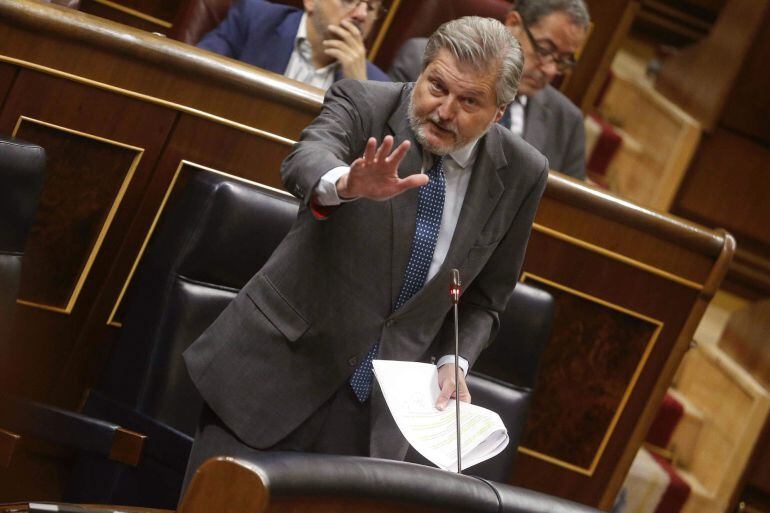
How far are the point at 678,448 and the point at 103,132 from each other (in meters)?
0.94

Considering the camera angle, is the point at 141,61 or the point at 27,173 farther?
the point at 141,61

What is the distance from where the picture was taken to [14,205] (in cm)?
77

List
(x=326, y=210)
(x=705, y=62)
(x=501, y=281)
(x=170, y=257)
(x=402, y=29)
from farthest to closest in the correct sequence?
(x=705, y=62) → (x=402, y=29) → (x=170, y=257) → (x=501, y=281) → (x=326, y=210)

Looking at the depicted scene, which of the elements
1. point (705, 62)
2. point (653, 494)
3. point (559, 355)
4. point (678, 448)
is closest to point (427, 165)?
point (559, 355)

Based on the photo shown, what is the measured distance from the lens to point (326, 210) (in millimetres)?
635

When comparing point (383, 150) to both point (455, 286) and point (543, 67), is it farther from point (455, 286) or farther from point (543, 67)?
point (543, 67)

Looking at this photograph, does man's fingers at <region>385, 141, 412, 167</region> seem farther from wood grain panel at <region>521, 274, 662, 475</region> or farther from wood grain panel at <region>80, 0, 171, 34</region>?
wood grain panel at <region>80, 0, 171, 34</region>

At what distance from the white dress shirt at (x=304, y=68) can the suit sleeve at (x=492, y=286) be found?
0.44 meters

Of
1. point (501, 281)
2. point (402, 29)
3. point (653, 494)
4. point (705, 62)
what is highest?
point (705, 62)

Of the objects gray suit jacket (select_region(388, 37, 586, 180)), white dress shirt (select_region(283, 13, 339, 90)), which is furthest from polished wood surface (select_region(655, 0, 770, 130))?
white dress shirt (select_region(283, 13, 339, 90))

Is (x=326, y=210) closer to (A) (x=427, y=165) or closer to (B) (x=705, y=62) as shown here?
(A) (x=427, y=165)

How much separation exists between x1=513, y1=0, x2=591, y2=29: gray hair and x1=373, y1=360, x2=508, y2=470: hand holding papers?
0.61m

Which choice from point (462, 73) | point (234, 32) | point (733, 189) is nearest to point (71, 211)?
point (234, 32)

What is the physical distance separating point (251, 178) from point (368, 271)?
31 centimetres
